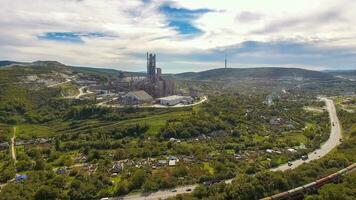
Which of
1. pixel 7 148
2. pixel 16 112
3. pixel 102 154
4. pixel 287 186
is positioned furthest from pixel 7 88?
pixel 287 186

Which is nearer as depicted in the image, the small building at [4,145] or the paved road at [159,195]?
the paved road at [159,195]

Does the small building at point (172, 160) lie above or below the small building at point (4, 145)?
above

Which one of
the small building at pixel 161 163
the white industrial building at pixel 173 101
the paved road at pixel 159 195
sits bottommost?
the paved road at pixel 159 195

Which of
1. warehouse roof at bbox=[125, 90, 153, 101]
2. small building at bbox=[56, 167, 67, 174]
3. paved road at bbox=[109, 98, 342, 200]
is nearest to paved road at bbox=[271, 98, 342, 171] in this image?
paved road at bbox=[109, 98, 342, 200]

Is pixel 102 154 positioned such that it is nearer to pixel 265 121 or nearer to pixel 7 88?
pixel 265 121

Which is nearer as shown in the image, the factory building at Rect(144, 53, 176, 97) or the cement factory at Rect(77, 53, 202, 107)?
the cement factory at Rect(77, 53, 202, 107)

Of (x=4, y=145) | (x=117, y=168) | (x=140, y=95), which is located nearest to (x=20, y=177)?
(x=117, y=168)

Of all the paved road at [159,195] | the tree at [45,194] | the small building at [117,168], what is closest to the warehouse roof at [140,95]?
the small building at [117,168]

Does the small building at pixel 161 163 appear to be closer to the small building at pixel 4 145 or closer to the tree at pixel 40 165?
the tree at pixel 40 165

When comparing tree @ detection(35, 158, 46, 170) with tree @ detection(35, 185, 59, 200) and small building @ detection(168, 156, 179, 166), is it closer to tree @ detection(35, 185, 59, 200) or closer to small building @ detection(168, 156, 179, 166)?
tree @ detection(35, 185, 59, 200)
